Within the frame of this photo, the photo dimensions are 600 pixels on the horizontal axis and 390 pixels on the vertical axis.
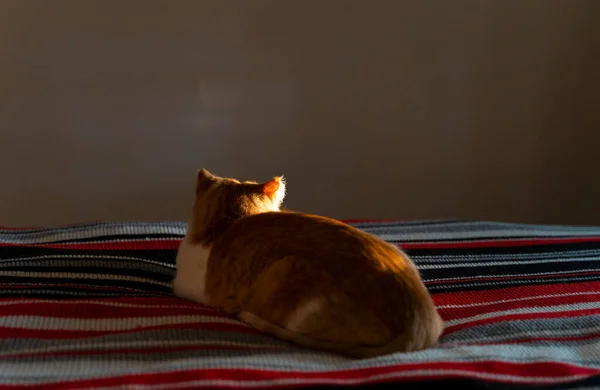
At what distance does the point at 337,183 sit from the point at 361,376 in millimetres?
1417

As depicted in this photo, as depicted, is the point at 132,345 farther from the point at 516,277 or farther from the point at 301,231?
the point at 516,277

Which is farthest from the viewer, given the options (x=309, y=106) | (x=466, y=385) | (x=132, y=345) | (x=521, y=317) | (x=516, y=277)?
(x=309, y=106)

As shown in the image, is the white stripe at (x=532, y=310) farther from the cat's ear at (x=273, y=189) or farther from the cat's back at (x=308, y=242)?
the cat's ear at (x=273, y=189)

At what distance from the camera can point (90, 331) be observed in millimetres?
1075

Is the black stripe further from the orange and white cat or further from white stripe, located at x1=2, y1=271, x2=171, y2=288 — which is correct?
white stripe, located at x1=2, y1=271, x2=171, y2=288

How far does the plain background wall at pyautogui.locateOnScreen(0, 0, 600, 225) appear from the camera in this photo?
6.59 ft

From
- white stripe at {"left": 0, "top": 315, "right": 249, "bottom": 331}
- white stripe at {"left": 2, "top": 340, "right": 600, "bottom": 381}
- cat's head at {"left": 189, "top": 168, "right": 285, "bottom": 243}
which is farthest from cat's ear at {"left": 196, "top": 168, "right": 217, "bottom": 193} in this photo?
Result: white stripe at {"left": 2, "top": 340, "right": 600, "bottom": 381}

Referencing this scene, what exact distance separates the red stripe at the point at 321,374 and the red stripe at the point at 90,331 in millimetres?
191

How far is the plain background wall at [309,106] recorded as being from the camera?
2010 millimetres

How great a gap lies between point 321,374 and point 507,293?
0.57m

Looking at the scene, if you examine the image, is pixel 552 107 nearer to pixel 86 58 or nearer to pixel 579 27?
pixel 579 27

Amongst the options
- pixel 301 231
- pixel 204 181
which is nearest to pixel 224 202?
pixel 204 181

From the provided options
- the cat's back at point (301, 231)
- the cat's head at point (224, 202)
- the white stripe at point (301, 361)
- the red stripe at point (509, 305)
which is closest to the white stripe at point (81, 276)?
the cat's head at point (224, 202)

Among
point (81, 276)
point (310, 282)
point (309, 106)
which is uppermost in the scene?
point (309, 106)
